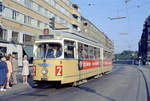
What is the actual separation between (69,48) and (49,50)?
109 cm

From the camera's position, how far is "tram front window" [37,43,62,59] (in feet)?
32.4

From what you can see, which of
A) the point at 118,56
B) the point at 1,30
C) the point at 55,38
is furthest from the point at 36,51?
the point at 118,56

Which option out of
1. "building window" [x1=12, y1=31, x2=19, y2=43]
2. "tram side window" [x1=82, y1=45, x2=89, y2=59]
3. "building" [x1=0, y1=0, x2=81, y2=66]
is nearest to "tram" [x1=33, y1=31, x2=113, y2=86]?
"tram side window" [x1=82, y1=45, x2=89, y2=59]

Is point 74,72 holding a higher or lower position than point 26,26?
lower

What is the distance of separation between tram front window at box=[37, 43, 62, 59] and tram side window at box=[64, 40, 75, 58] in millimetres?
359

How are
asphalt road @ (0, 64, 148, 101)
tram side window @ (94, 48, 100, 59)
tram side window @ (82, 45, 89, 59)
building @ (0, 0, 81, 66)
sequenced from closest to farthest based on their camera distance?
asphalt road @ (0, 64, 148, 101), tram side window @ (82, 45, 89, 59), tram side window @ (94, 48, 100, 59), building @ (0, 0, 81, 66)

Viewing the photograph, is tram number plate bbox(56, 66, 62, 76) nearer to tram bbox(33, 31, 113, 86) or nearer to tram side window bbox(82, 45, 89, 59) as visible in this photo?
tram bbox(33, 31, 113, 86)

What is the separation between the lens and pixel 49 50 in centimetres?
1011

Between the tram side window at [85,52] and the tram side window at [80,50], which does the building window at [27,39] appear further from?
the tram side window at [80,50]

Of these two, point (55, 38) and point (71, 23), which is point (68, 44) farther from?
point (71, 23)

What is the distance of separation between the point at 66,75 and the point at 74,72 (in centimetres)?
81

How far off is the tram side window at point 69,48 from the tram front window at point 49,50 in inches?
14.1

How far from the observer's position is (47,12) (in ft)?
133

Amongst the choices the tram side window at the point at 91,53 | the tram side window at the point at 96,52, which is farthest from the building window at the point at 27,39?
the tram side window at the point at 91,53
